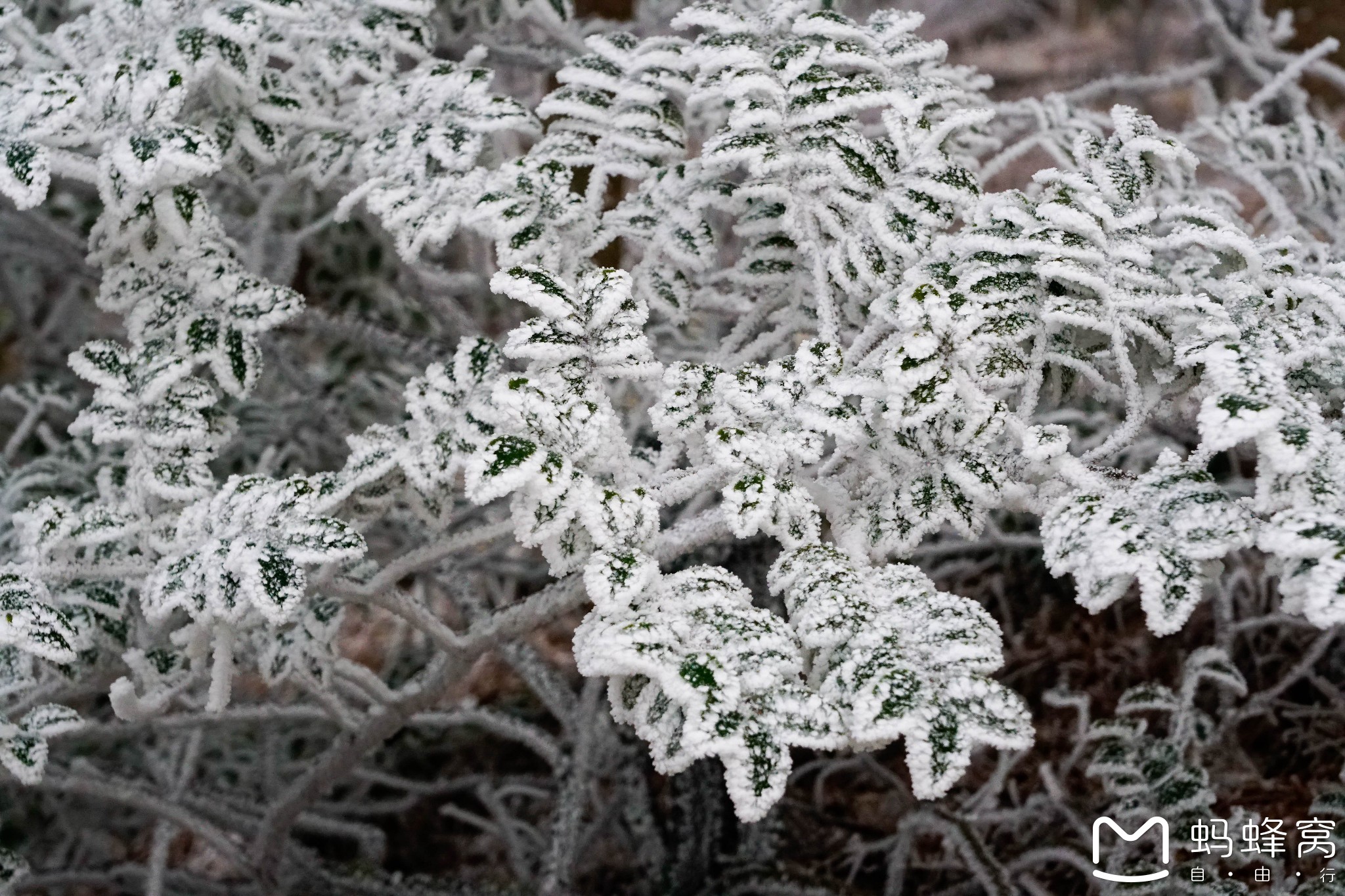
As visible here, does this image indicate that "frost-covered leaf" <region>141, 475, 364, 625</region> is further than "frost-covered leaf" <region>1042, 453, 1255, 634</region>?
Yes

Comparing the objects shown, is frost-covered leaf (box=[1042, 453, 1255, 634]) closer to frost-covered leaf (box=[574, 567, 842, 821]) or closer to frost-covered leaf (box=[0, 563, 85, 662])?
frost-covered leaf (box=[574, 567, 842, 821])

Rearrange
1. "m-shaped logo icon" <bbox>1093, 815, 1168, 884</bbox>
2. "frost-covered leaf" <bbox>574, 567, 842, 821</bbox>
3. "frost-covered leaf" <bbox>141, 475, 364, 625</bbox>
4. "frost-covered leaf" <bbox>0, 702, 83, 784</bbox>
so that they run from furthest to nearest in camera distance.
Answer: "m-shaped logo icon" <bbox>1093, 815, 1168, 884</bbox> → "frost-covered leaf" <bbox>0, 702, 83, 784</bbox> → "frost-covered leaf" <bbox>141, 475, 364, 625</bbox> → "frost-covered leaf" <bbox>574, 567, 842, 821</bbox>

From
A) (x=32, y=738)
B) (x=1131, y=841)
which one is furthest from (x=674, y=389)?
(x=1131, y=841)

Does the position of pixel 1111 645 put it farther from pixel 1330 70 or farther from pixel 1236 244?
pixel 1236 244

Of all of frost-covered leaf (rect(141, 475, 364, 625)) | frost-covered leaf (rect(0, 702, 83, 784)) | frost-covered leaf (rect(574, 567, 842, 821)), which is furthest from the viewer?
frost-covered leaf (rect(0, 702, 83, 784))

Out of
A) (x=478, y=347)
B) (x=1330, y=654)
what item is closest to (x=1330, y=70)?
(x=1330, y=654)

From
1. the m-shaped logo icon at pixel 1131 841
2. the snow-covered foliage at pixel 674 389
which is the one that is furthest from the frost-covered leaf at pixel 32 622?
the m-shaped logo icon at pixel 1131 841

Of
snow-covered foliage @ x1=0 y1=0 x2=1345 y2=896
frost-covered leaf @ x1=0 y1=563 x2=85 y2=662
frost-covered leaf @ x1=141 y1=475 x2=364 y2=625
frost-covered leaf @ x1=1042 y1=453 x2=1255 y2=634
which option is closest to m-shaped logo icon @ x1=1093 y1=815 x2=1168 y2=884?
snow-covered foliage @ x1=0 y1=0 x2=1345 y2=896

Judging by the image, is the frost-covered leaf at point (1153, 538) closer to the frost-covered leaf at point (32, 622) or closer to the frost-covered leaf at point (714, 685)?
the frost-covered leaf at point (714, 685)

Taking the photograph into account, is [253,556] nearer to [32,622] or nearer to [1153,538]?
[32,622]
